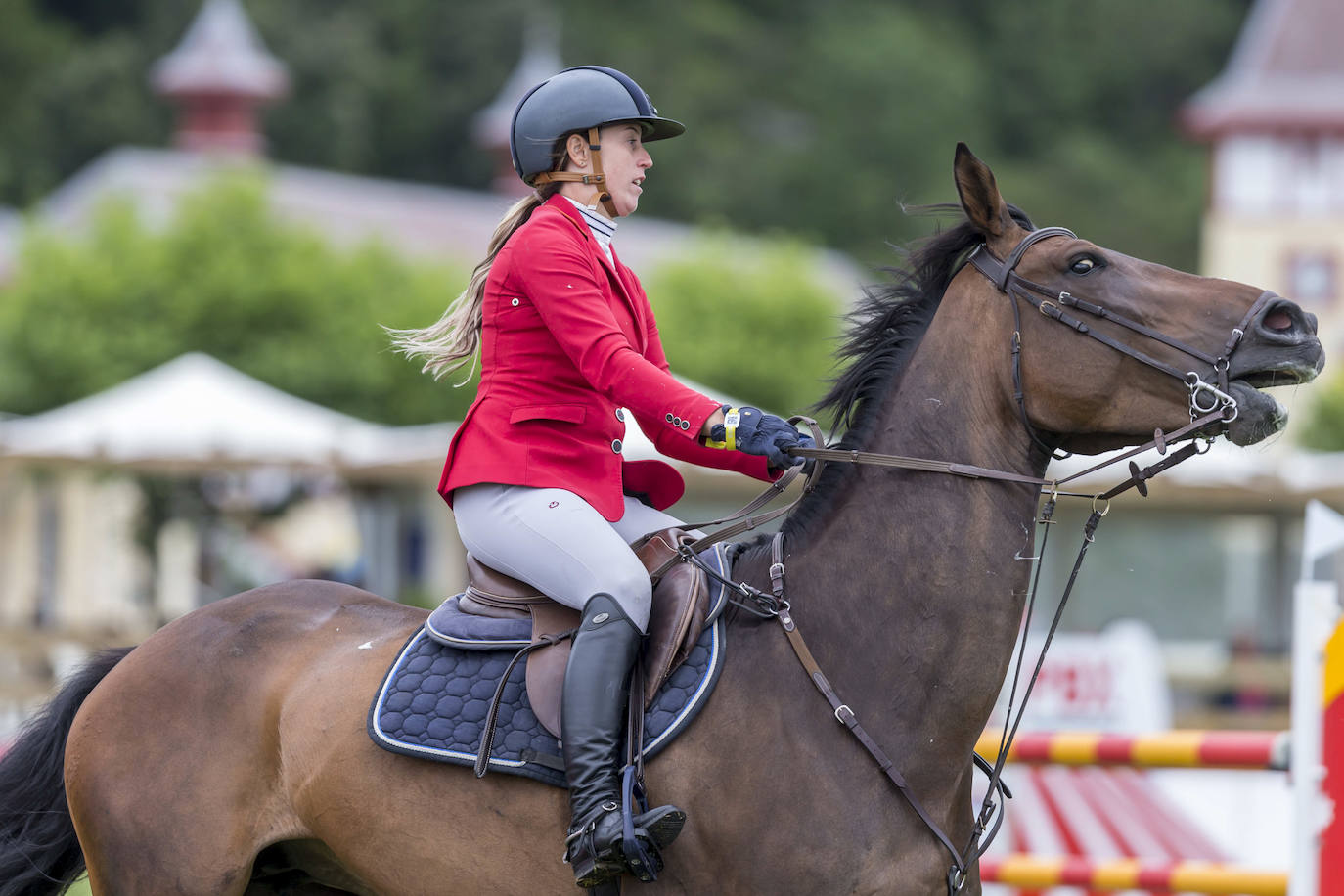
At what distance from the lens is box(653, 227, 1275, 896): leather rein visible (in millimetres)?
3783

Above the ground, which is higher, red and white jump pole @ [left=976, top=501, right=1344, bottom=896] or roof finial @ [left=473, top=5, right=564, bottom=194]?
roof finial @ [left=473, top=5, right=564, bottom=194]

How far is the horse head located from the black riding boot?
44.2 inches

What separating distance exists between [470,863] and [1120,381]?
6.46 feet

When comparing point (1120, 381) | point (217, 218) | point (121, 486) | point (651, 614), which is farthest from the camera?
point (217, 218)

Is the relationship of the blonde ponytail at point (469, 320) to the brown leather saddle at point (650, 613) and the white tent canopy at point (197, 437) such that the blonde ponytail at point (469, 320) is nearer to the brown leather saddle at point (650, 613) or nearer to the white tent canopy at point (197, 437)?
the brown leather saddle at point (650, 613)

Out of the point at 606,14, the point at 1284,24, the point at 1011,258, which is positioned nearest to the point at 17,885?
the point at 1011,258

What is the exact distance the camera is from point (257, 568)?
17.9 m

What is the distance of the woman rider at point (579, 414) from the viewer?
391 centimetres

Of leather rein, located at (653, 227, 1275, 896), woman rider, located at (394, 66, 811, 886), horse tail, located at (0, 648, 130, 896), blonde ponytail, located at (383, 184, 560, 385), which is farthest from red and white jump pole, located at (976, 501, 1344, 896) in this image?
horse tail, located at (0, 648, 130, 896)

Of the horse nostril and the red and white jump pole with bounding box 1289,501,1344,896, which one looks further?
the red and white jump pole with bounding box 1289,501,1344,896

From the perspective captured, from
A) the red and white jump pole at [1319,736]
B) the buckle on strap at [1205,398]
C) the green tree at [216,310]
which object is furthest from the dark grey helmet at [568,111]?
the green tree at [216,310]

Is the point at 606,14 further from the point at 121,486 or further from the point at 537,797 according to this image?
the point at 537,797

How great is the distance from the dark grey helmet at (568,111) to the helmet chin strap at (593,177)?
23mm

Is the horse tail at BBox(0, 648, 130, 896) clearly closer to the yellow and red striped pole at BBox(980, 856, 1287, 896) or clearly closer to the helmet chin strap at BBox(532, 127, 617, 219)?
the helmet chin strap at BBox(532, 127, 617, 219)
